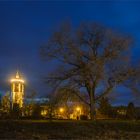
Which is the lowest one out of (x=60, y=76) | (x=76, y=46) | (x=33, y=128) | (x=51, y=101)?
(x=33, y=128)

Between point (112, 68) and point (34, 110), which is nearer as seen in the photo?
point (112, 68)

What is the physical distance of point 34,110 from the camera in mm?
66688

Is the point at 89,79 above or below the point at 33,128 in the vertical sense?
above

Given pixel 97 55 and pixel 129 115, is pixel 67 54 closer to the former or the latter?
pixel 97 55

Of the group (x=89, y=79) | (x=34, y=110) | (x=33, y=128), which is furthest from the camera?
(x=34, y=110)

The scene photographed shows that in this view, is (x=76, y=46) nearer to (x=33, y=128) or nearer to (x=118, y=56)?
(x=118, y=56)

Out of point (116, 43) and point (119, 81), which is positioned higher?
point (116, 43)

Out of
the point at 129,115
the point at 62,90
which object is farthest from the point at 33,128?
the point at 129,115

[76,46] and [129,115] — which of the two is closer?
[76,46]

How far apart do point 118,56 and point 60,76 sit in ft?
27.7

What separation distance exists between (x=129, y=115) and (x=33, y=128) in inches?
1362

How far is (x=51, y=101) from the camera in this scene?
5419 cm

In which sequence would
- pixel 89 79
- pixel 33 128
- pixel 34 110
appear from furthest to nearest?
pixel 34 110, pixel 89 79, pixel 33 128

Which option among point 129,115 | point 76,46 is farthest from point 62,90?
point 129,115
